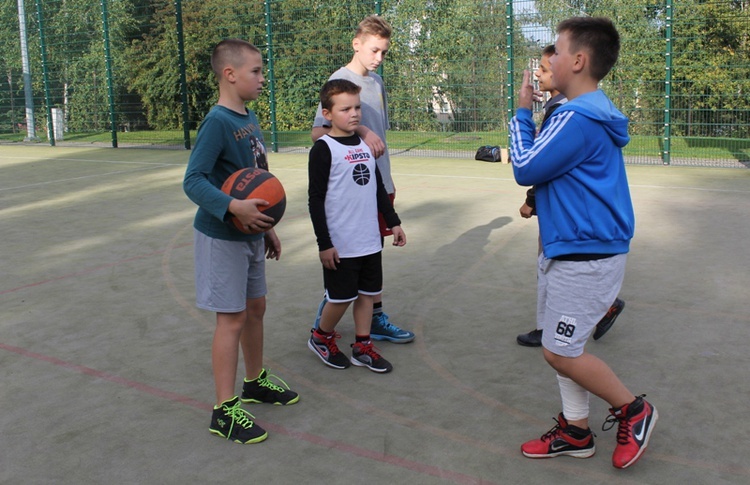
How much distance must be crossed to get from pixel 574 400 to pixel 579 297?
487 mm

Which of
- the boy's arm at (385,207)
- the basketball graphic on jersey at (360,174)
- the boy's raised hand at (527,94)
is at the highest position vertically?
the boy's raised hand at (527,94)

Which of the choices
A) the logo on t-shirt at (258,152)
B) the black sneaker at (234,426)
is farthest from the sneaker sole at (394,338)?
the logo on t-shirt at (258,152)

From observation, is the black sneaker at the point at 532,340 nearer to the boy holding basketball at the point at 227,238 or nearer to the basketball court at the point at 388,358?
the basketball court at the point at 388,358

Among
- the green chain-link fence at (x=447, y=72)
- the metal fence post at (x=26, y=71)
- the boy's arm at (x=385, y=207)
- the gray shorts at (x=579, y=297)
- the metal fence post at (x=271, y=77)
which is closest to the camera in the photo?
the gray shorts at (x=579, y=297)

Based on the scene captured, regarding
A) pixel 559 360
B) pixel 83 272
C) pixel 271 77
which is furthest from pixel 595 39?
pixel 271 77

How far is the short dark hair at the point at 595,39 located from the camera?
2.90m

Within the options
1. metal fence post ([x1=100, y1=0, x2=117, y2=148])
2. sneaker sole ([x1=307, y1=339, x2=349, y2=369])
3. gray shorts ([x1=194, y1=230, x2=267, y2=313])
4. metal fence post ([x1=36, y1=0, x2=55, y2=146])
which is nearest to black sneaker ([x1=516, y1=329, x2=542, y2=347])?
sneaker sole ([x1=307, y1=339, x2=349, y2=369])

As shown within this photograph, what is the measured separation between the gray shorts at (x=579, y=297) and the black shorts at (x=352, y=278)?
1.37 metres

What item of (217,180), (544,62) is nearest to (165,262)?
(217,180)

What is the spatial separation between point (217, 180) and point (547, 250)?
1.48m

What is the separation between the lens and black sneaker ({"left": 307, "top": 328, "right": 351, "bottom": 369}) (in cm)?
426

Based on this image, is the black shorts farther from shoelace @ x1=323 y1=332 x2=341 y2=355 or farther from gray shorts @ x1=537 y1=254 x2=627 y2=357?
gray shorts @ x1=537 y1=254 x2=627 y2=357

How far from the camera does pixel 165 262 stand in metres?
6.73

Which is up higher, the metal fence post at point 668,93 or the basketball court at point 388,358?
the metal fence post at point 668,93
